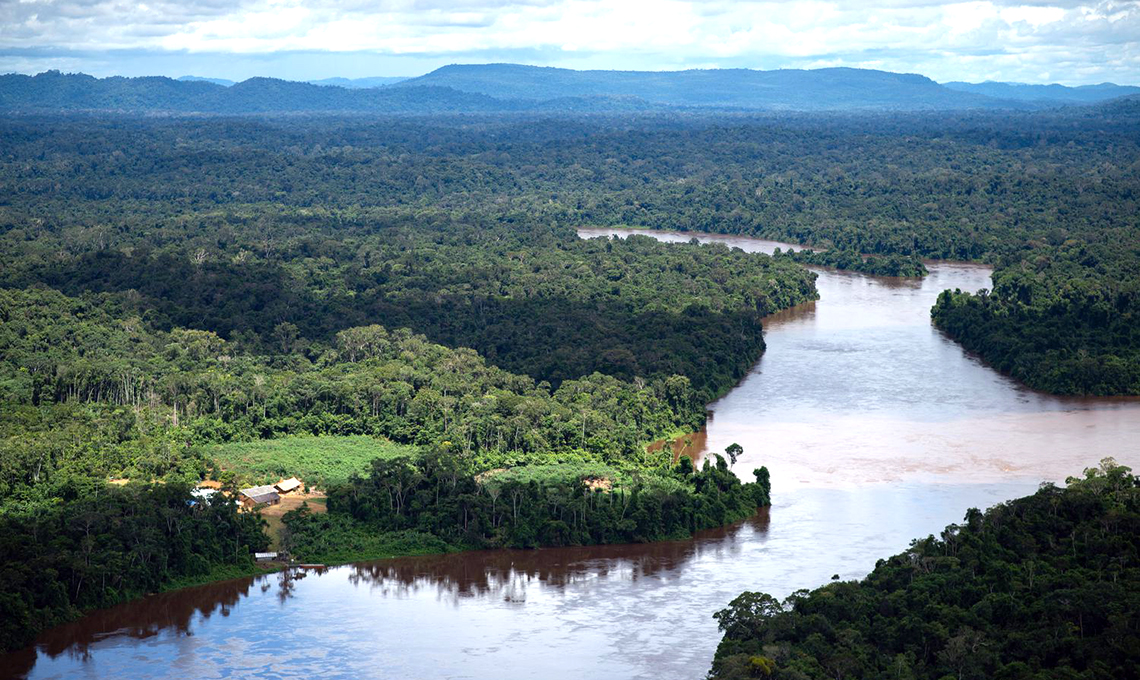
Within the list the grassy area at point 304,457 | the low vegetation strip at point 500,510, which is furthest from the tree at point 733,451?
the grassy area at point 304,457

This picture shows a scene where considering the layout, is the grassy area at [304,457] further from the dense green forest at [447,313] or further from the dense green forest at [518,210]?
the dense green forest at [518,210]

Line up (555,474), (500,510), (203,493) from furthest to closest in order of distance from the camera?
(555,474)
(203,493)
(500,510)

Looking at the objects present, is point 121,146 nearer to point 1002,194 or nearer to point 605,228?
point 605,228

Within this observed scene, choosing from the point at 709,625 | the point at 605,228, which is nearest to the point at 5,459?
the point at 709,625

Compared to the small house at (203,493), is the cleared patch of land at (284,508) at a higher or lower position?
lower

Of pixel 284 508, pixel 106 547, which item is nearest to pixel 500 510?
pixel 284 508

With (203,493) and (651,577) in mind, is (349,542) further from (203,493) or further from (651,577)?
(651,577)
